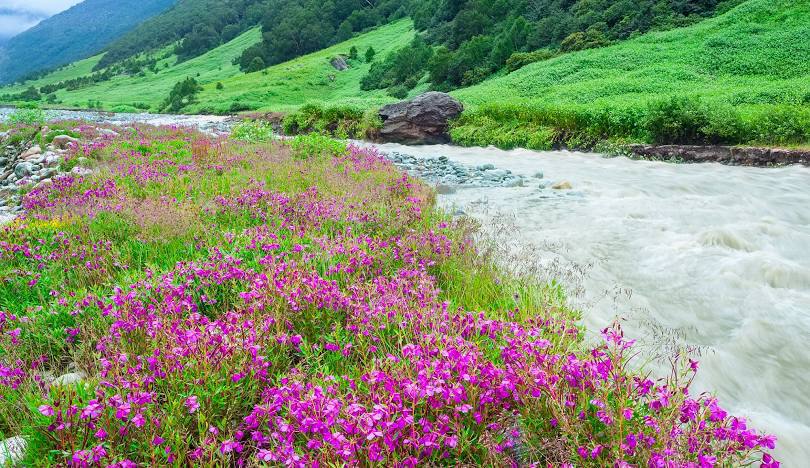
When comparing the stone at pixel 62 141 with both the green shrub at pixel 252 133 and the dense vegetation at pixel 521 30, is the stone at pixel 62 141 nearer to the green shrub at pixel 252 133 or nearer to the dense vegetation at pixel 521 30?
the green shrub at pixel 252 133

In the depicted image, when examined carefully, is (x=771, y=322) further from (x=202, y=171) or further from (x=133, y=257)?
(x=202, y=171)

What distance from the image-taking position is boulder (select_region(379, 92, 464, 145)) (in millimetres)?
25312

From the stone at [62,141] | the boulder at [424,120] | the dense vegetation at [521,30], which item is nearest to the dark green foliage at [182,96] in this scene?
the dense vegetation at [521,30]

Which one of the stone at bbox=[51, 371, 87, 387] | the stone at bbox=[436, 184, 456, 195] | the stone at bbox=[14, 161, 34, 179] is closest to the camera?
the stone at bbox=[51, 371, 87, 387]

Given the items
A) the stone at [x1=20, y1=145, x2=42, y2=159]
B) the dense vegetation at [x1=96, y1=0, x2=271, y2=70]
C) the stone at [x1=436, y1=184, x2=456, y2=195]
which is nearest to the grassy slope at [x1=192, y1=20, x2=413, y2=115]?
the stone at [x1=20, y1=145, x2=42, y2=159]

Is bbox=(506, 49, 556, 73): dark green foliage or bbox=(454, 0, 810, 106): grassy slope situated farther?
bbox=(506, 49, 556, 73): dark green foliage

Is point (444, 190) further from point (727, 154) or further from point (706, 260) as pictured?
point (727, 154)

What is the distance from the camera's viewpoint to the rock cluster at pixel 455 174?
42.6 ft

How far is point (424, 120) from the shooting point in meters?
25.3

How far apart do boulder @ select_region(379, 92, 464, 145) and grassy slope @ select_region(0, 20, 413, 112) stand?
9.46 meters

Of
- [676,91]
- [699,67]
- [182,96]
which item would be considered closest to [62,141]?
[676,91]

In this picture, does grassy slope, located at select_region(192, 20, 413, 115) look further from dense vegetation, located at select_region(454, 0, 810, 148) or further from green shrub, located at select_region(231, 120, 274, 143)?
green shrub, located at select_region(231, 120, 274, 143)

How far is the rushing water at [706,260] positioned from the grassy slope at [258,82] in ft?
86.3

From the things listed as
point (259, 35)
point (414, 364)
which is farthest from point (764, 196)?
point (259, 35)
